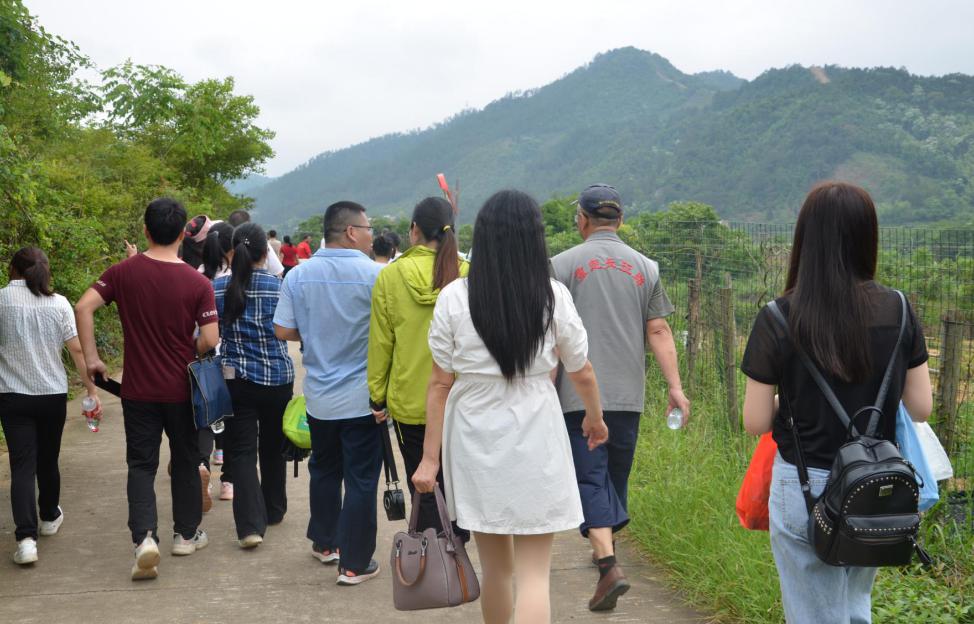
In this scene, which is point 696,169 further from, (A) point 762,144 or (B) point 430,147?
(B) point 430,147

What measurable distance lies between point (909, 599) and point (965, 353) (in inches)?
66.8

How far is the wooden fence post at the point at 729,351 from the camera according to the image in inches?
271

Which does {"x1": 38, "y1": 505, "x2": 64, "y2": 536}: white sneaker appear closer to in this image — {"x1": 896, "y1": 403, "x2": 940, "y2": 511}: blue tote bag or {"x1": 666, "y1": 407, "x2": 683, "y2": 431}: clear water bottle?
{"x1": 666, "y1": 407, "x2": 683, "y2": 431}: clear water bottle

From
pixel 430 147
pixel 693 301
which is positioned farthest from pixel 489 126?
pixel 693 301

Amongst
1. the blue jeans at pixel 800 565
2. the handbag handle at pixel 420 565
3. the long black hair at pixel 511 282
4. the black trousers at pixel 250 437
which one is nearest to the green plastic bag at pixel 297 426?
the black trousers at pixel 250 437

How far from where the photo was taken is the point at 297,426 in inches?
204

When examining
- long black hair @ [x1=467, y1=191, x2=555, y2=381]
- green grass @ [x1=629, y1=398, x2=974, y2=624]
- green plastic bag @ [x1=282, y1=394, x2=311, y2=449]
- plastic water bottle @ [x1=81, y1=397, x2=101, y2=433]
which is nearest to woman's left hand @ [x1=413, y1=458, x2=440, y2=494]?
long black hair @ [x1=467, y1=191, x2=555, y2=381]

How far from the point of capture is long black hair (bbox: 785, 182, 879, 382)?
264cm

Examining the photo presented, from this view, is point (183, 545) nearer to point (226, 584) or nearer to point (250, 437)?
point (226, 584)

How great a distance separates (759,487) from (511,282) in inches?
40.8

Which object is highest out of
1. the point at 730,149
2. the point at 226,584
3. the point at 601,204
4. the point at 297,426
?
the point at 730,149

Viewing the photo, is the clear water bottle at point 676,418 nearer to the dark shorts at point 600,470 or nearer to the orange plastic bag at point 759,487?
the dark shorts at point 600,470

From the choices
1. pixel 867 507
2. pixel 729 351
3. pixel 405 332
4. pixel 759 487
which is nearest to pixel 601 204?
pixel 405 332

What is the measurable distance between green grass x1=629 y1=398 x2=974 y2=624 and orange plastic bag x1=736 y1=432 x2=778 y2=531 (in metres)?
1.35
